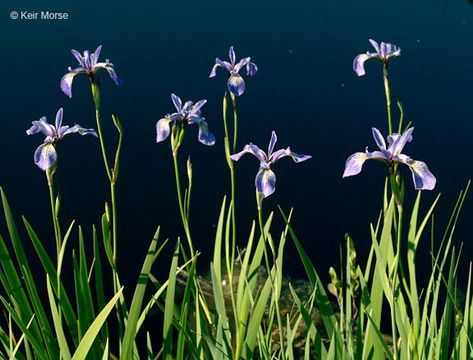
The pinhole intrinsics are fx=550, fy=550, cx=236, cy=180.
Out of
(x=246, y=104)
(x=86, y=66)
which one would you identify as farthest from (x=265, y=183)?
(x=246, y=104)

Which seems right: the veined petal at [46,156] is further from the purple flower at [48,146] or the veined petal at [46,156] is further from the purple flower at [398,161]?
the purple flower at [398,161]

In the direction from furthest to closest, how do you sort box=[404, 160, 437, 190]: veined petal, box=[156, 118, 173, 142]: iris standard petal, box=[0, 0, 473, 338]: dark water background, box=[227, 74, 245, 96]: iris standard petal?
1. box=[0, 0, 473, 338]: dark water background
2. box=[227, 74, 245, 96]: iris standard petal
3. box=[156, 118, 173, 142]: iris standard petal
4. box=[404, 160, 437, 190]: veined petal

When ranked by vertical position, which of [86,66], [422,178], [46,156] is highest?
[86,66]

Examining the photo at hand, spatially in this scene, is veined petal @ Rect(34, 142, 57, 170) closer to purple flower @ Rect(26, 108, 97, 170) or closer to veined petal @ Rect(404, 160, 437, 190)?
purple flower @ Rect(26, 108, 97, 170)

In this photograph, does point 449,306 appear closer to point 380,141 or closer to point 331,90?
point 380,141

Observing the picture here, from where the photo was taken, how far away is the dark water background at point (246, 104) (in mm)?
3467

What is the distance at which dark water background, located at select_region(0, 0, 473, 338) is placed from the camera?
347 centimetres

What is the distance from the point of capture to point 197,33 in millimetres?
5805

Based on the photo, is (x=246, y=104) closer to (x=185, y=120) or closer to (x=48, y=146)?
(x=185, y=120)

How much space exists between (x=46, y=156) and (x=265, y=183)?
23.6 inches

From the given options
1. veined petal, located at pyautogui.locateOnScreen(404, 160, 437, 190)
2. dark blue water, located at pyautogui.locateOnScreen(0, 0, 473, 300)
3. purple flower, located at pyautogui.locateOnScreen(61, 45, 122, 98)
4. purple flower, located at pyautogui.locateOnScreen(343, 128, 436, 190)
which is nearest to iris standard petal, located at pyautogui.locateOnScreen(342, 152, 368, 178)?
purple flower, located at pyautogui.locateOnScreen(343, 128, 436, 190)

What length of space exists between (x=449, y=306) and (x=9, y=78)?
440cm

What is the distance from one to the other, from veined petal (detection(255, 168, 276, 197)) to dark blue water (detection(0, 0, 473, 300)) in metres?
1.86

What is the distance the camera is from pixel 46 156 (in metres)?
1.49
